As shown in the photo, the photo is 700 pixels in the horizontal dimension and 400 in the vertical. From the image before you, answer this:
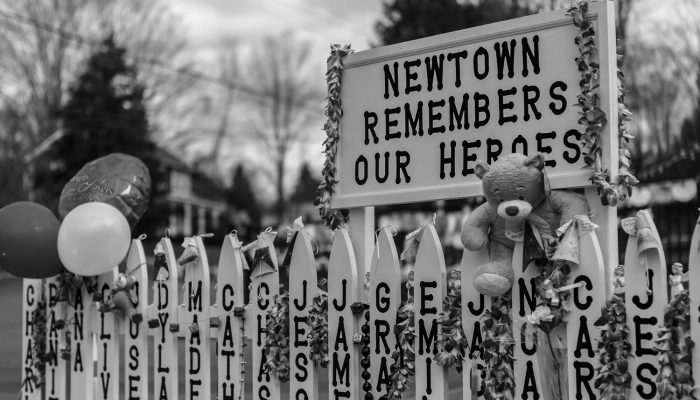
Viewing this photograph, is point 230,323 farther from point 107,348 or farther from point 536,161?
point 536,161

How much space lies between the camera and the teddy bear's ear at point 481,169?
3197 millimetres

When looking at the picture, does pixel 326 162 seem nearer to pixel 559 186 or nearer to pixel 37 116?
pixel 559 186

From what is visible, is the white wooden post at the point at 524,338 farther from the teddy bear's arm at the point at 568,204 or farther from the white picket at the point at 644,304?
the white picket at the point at 644,304

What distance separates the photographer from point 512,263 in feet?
10.3

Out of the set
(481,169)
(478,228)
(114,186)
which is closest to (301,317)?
(478,228)

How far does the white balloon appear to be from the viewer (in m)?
4.11

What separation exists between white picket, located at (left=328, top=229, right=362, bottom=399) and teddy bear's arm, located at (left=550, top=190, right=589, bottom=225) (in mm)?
985

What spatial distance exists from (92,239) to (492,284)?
221cm

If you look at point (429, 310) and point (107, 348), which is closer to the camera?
point (429, 310)

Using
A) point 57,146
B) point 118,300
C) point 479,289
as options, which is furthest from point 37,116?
point 479,289

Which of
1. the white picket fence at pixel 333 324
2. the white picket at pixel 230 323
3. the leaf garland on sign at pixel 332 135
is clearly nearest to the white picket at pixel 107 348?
the white picket fence at pixel 333 324

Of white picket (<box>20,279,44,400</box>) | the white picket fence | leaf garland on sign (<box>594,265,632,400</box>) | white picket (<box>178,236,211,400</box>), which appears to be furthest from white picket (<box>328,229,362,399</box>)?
white picket (<box>20,279,44,400</box>)

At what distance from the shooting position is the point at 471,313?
3227mm

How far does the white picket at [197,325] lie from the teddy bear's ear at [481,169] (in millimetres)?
1566
